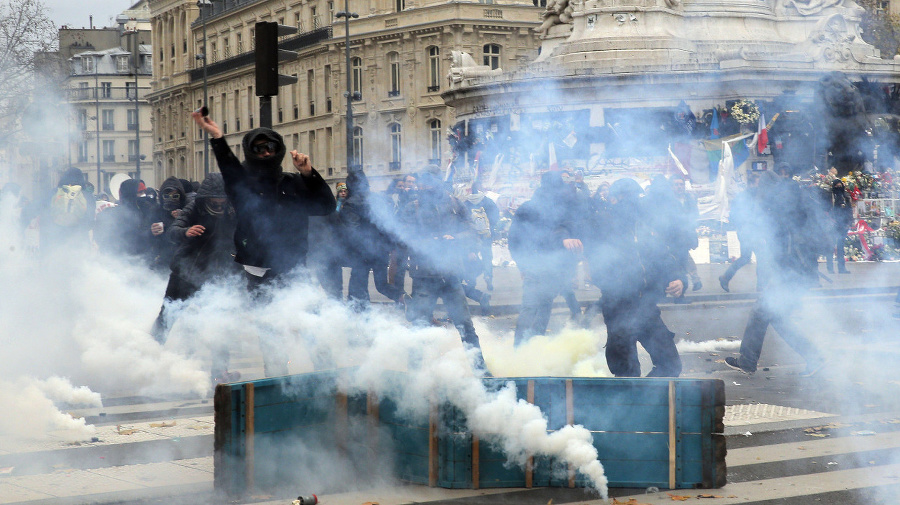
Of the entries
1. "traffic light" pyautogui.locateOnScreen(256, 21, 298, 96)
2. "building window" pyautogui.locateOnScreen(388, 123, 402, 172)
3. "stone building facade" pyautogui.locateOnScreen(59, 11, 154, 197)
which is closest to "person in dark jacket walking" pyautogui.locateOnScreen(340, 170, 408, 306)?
"traffic light" pyautogui.locateOnScreen(256, 21, 298, 96)

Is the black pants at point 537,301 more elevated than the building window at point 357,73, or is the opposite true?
the building window at point 357,73

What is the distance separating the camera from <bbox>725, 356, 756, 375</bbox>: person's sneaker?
32.4ft

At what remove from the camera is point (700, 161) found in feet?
70.1

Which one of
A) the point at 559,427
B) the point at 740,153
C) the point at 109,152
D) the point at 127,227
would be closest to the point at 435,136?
the point at 740,153

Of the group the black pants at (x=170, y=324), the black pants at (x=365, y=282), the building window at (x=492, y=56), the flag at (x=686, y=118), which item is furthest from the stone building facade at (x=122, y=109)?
the black pants at (x=170, y=324)

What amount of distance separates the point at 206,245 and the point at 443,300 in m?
1.94

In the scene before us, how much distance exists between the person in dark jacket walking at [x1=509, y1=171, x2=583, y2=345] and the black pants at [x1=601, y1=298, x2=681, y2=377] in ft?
4.76

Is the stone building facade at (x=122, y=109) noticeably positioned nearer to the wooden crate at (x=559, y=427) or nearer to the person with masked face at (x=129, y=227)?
the person with masked face at (x=129, y=227)

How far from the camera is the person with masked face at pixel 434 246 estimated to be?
963 cm

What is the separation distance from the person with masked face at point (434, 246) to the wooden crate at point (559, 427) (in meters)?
3.42


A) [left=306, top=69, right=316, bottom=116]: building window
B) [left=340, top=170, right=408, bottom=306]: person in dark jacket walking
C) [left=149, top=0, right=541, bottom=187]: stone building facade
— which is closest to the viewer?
[left=340, top=170, right=408, bottom=306]: person in dark jacket walking

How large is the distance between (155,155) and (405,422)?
81789mm

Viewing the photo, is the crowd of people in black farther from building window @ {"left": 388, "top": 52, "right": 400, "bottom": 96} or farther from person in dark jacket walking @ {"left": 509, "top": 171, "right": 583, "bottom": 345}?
building window @ {"left": 388, "top": 52, "right": 400, "bottom": 96}

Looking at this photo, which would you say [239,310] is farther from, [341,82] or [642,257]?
[341,82]
